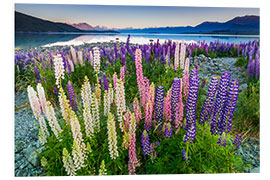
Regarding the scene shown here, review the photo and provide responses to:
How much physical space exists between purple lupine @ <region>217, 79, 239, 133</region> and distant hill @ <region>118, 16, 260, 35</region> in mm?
1741

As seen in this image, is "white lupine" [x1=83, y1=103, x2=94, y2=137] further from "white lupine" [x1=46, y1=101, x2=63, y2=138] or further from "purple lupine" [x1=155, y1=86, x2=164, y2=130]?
"purple lupine" [x1=155, y1=86, x2=164, y2=130]

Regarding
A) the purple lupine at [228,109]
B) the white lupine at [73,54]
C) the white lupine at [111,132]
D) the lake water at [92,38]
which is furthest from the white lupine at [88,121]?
the white lupine at [73,54]

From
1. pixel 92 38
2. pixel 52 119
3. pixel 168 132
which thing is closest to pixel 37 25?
pixel 92 38

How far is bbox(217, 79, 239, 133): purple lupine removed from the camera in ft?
7.13

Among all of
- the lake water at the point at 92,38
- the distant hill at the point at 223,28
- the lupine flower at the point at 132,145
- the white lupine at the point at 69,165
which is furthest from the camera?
the lake water at the point at 92,38

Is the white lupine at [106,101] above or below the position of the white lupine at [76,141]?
above

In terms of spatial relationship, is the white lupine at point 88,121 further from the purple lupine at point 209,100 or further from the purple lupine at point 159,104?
the purple lupine at point 209,100

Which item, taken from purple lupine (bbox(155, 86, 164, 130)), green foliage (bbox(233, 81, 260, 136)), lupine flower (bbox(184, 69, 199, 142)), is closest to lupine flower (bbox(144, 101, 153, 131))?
purple lupine (bbox(155, 86, 164, 130))

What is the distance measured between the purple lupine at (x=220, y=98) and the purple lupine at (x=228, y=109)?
4 centimetres

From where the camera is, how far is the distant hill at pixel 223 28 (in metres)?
3.36

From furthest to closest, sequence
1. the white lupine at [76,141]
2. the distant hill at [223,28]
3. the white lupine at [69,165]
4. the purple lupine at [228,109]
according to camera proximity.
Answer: the distant hill at [223,28] → the purple lupine at [228,109] → the white lupine at [69,165] → the white lupine at [76,141]

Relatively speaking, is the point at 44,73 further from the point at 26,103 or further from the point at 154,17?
the point at 154,17
